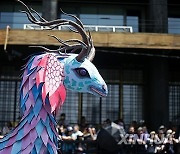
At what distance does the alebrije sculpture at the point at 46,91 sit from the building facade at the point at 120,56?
24.6 ft

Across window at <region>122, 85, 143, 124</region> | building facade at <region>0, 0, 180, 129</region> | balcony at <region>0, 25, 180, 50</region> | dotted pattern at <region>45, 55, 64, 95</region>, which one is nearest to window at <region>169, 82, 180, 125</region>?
building facade at <region>0, 0, 180, 129</region>

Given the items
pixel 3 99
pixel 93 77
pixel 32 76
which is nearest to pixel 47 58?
pixel 32 76

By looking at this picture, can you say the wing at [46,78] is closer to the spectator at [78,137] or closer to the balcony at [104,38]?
the spectator at [78,137]

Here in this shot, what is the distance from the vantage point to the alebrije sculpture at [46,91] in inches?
169

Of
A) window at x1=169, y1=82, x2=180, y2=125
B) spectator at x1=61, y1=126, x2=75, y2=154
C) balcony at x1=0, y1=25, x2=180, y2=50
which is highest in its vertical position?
balcony at x1=0, y1=25, x2=180, y2=50

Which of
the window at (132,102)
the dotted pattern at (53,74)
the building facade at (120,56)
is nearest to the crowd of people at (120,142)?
the building facade at (120,56)

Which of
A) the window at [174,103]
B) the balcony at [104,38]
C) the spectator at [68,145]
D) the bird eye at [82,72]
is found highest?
the balcony at [104,38]

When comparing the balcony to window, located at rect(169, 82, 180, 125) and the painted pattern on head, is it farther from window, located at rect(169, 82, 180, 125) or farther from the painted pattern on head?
the painted pattern on head

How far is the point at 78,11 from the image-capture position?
15766 mm

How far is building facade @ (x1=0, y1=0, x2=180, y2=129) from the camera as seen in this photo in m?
12.4

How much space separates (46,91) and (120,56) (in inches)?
382

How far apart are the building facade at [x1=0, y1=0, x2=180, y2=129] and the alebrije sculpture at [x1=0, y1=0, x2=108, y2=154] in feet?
24.6

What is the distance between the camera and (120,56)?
13875 mm

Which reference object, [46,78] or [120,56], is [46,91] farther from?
[120,56]
